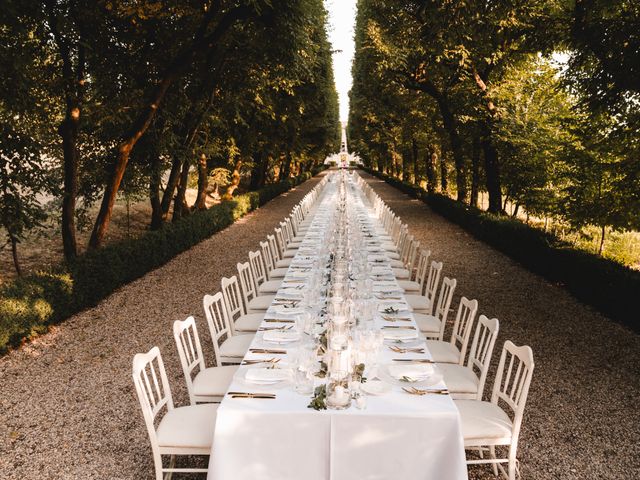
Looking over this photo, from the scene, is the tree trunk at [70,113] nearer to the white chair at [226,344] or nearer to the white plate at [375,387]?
the white chair at [226,344]

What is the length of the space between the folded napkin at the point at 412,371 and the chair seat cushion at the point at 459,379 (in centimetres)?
66

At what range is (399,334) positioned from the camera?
398cm

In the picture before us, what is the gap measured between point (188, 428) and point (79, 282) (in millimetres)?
5036

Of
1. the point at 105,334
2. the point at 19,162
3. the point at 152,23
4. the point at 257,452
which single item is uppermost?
the point at 152,23

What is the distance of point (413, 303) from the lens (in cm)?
604

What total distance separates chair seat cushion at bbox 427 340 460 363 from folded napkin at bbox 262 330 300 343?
145 cm

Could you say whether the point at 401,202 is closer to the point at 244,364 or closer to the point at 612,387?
the point at 612,387

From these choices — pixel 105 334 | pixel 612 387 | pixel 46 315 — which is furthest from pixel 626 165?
pixel 46 315

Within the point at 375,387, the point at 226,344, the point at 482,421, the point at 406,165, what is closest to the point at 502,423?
the point at 482,421

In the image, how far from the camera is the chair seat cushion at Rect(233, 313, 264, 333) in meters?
5.20

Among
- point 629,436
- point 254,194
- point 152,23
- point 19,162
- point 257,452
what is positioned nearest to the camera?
point 257,452

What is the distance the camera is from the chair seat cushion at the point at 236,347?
4.57 meters

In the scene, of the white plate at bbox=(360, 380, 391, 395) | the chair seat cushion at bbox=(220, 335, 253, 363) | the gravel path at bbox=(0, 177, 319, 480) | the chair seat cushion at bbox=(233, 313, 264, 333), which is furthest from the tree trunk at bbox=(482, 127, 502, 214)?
the white plate at bbox=(360, 380, 391, 395)

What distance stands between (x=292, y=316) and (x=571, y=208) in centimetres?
1029
